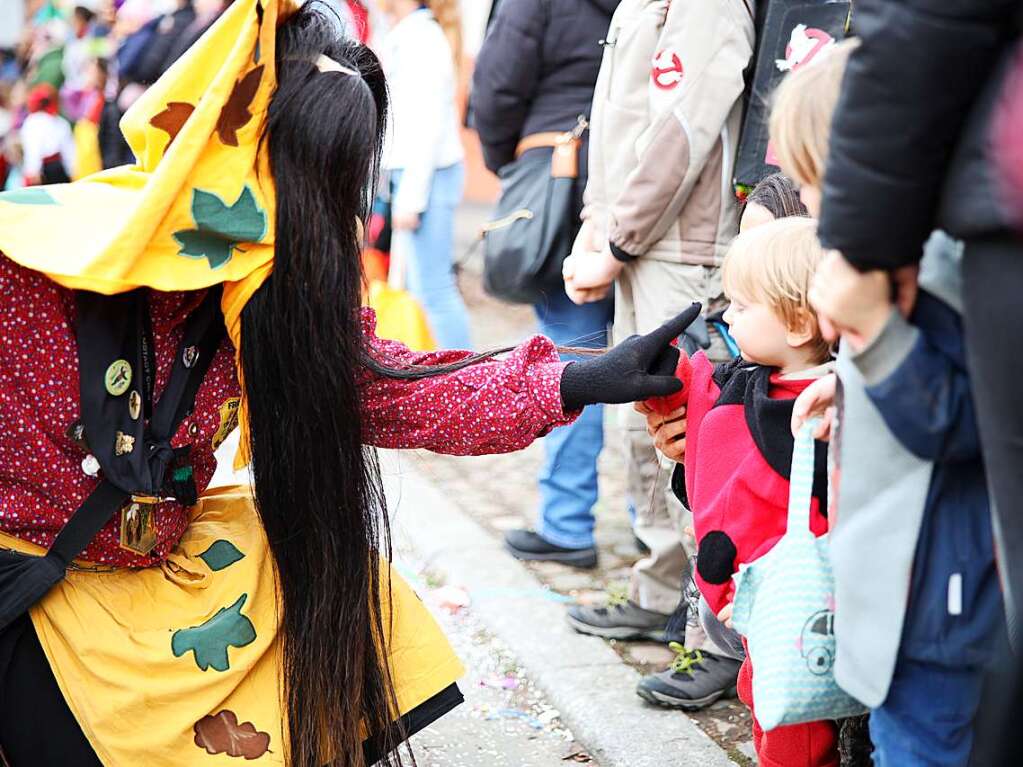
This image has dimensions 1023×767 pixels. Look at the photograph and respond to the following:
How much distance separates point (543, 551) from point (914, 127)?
2718 mm

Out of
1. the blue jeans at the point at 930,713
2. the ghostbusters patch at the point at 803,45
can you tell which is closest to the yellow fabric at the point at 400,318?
the ghostbusters patch at the point at 803,45

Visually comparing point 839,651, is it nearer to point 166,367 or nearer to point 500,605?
point 166,367

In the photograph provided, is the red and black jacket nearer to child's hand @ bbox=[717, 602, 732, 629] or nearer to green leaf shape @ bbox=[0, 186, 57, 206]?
child's hand @ bbox=[717, 602, 732, 629]

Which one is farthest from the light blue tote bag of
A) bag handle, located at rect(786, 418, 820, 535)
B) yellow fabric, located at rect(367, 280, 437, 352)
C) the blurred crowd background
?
the blurred crowd background

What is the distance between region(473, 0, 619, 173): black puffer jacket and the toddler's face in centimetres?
165

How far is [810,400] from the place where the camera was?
1.87m

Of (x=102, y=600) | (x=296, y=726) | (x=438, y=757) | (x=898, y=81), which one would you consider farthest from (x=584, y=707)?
(x=898, y=81)

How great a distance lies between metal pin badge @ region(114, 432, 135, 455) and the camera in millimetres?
1971

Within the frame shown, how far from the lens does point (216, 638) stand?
2088 mm

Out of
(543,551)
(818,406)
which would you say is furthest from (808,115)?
(543,551)

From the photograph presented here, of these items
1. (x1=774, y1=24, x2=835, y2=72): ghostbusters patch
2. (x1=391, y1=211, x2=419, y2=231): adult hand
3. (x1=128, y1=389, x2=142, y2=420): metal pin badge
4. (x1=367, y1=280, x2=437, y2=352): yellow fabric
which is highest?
(x1=774, y1=24, x2=835, y2=72): ghostbusters patch

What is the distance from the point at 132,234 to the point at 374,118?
47 cm

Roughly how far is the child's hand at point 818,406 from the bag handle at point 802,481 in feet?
0.04

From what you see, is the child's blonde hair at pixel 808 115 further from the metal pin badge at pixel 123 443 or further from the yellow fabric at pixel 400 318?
the yellow fabric at pixel 400 318
